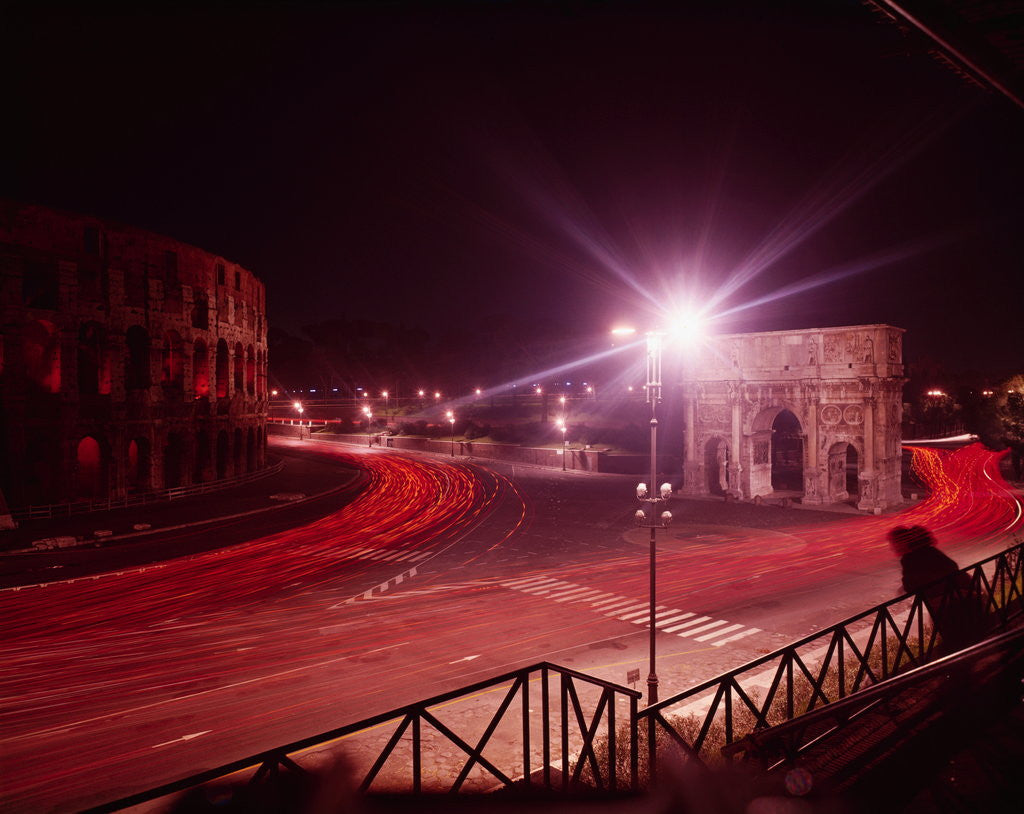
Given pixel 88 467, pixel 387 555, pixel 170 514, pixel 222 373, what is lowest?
pixel 387 555

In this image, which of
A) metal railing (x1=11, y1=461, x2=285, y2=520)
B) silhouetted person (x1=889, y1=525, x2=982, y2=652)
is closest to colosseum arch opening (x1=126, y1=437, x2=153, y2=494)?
metal railing (x1=11, y1=461, x2=285, y2=520)

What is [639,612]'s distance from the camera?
56.9 ft

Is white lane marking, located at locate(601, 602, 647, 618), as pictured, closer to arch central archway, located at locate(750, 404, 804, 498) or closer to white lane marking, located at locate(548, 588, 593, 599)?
white lane marking, located at locate(548, 588, 593, 599)

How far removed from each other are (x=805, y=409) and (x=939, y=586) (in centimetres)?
1787

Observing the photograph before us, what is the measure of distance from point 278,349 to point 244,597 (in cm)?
10835

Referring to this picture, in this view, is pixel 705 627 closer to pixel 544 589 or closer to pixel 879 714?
pixel 544 589

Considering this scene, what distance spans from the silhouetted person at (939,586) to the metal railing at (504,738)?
5.51 meters

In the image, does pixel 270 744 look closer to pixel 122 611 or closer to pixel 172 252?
pixel 122 611

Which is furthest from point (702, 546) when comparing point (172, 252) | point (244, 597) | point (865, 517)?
point (172, 252)

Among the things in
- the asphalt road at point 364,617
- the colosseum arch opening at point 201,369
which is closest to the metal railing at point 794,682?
the asphalt road at point 364,617

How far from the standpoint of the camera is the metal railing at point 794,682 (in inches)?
297

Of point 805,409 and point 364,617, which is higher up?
point 805,409

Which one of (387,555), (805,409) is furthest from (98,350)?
(805,409)

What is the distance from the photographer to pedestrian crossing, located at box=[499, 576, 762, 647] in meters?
15.5
